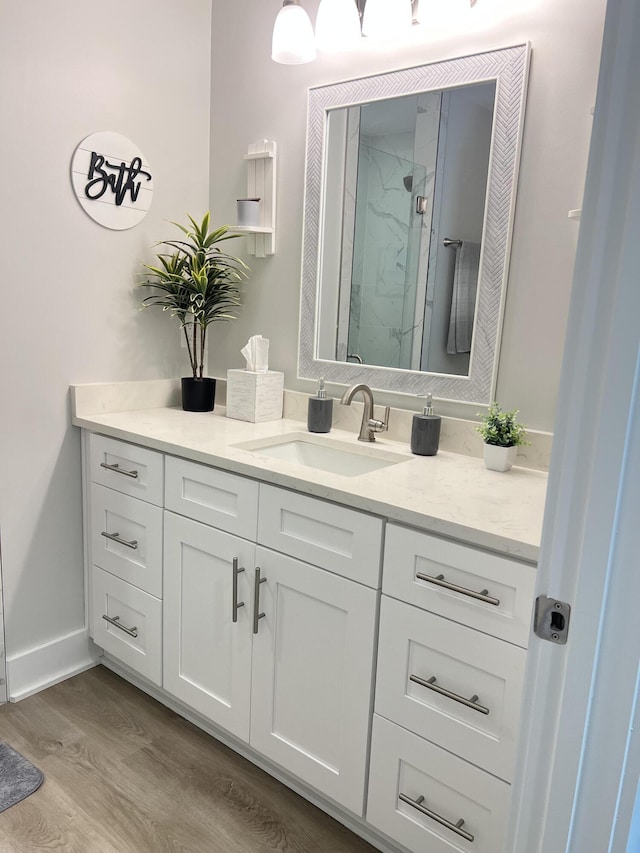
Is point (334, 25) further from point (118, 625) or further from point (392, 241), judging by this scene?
point (118, 625)

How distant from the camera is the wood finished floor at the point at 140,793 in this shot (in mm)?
1585

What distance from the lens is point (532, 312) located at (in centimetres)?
170

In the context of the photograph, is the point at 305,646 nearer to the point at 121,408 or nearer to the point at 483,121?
the point at 121,408

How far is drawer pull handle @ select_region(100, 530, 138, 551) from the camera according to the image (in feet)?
6.65

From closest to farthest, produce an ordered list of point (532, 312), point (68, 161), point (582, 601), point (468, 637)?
point (582, 601)
point (468, 637)
point (532, 312)
point (68, 161)

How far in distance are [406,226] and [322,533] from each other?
0.97m

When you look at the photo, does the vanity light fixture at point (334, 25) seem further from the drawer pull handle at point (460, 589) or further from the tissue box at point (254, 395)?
the drawer pull handle at point (460, 589)

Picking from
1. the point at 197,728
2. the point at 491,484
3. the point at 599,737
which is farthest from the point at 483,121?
the point at 197,728

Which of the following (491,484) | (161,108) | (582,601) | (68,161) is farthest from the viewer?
(161,108)

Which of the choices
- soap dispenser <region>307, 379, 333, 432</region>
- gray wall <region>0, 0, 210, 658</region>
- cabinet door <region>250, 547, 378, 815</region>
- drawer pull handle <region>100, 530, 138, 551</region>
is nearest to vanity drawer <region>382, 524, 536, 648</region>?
cabinet door <region>250, 547, 378, 815</region>

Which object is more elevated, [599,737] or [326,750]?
[599,737]

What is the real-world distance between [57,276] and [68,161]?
0.35 m

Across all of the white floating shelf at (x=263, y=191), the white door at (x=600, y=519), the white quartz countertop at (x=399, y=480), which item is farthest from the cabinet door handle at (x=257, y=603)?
the white floating shelf at (x=263, y=191)

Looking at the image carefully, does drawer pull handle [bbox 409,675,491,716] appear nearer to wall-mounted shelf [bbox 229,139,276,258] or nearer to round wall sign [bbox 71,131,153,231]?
wall-mounted shelf [bbox 229,139,276,258]
